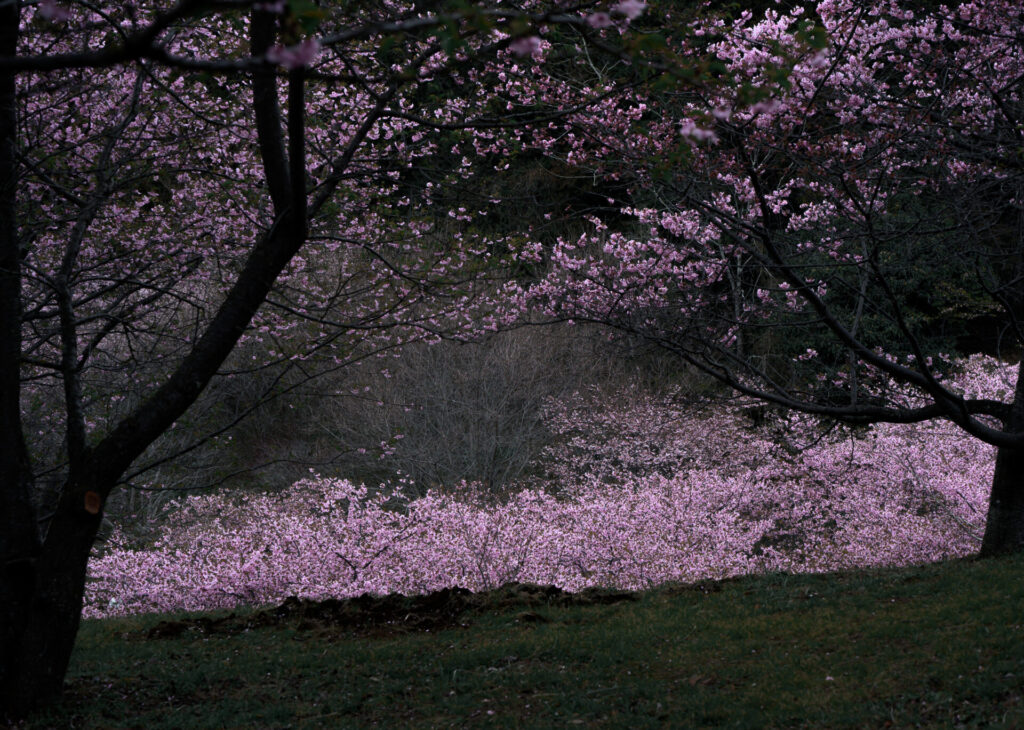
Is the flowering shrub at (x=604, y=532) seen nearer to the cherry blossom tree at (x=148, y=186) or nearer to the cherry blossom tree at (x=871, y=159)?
the cherry blossom tree at (x=871, y=159)

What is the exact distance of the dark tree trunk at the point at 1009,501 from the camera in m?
8.07

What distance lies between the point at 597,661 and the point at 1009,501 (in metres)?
4.85

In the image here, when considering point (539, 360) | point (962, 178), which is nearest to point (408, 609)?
point (962, 178)

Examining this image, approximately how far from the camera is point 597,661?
559 centimetres

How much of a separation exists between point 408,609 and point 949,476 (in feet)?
25.5

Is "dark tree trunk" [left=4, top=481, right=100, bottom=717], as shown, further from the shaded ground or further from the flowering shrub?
the flowering shrub

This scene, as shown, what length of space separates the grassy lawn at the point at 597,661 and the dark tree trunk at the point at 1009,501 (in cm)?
62

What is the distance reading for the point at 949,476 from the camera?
1159cm

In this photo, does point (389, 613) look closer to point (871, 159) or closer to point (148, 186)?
point (148, 186)

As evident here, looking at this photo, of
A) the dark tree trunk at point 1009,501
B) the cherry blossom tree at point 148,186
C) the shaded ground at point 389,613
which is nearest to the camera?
the cherry blossom tree at point 148,186

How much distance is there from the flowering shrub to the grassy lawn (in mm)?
2302

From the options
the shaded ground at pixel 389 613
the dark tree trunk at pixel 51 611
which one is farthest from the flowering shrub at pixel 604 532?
the dark tree trunk at pixel 51 611

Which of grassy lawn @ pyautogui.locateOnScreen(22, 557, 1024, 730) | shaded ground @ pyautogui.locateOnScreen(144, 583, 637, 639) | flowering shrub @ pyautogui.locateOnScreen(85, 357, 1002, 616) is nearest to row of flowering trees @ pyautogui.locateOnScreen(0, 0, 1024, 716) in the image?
grassy lawn @ pyautogui.locateOnScreen(22, 557, 1024, 730)

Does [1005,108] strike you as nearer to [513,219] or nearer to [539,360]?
[539,360]
